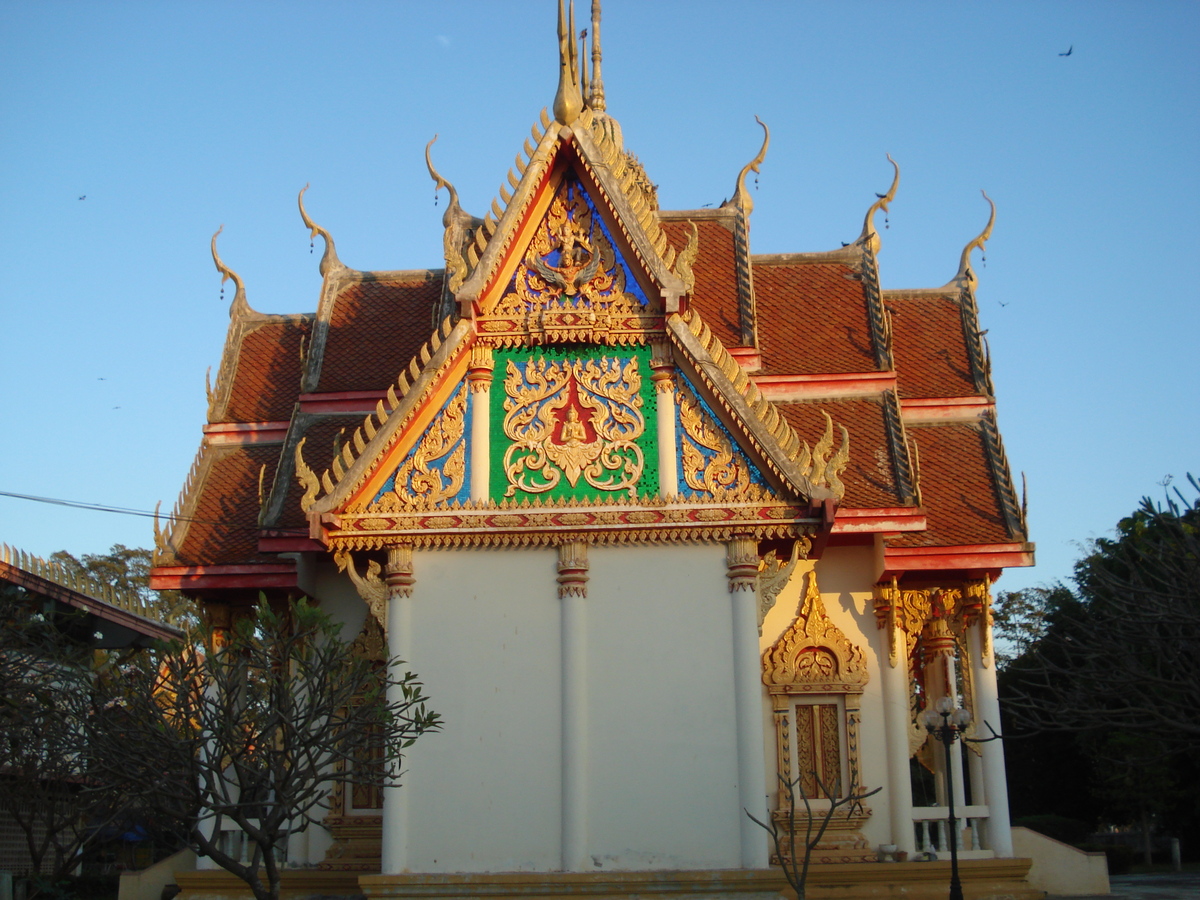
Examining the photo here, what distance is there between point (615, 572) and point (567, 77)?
17.3 feet

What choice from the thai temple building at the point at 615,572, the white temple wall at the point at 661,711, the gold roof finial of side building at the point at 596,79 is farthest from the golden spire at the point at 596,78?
the white temple wall at the point at 661,711

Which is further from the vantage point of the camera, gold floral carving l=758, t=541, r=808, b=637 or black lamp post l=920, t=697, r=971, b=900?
black lamp post l=920, t=697, r=971, b=900

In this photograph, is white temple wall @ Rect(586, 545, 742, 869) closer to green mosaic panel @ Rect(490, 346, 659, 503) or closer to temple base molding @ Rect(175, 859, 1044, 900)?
temple base molding @ Rect(175, 859, 1044, 900)

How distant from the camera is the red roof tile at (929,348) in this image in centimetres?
1625

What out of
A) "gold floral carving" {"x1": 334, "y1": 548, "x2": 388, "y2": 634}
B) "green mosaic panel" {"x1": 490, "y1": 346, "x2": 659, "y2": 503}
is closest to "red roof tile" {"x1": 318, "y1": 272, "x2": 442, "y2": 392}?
"green mosaic panel" {"x1": 490, "y1": 346, "x2": 659, "y2": 503}

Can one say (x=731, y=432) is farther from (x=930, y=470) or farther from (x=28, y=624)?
(x=28, y=624)

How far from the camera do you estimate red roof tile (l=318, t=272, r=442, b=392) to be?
628 inches

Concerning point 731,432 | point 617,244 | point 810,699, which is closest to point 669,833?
point 810,699

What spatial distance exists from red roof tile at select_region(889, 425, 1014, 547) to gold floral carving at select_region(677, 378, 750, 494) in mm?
2758

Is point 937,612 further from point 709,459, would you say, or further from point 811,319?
point 811,319

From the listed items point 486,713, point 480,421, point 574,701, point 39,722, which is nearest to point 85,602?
point 39,722

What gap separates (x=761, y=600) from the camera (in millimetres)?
12273

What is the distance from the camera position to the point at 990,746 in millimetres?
13828

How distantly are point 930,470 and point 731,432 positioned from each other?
4.05 meters
